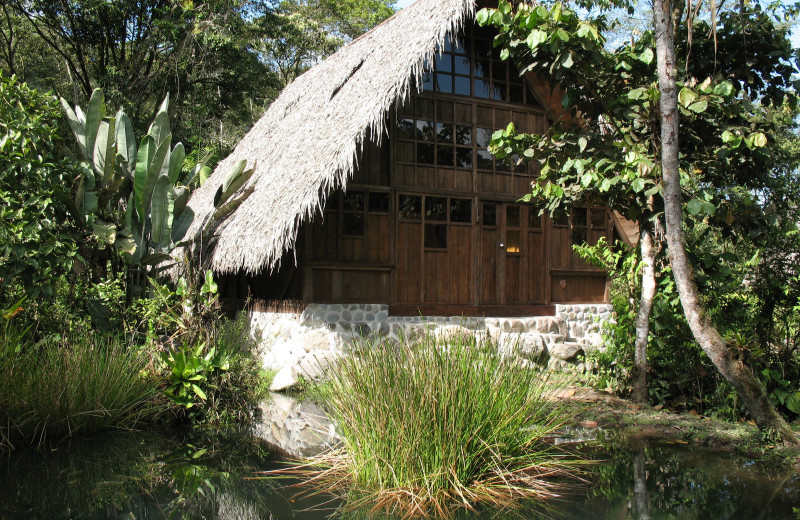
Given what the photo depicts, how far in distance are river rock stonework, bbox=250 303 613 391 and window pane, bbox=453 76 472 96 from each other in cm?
315

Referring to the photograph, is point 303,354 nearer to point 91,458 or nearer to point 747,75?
point 91,458

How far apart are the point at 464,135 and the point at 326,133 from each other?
2.18 m

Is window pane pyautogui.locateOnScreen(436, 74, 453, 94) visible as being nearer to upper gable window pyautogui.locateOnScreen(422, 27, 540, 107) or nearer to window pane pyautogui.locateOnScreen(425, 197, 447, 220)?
upper gable window pyautogui.locateOnScreen(422, 27, 540, 107)

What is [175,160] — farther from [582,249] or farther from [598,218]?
[598,218]

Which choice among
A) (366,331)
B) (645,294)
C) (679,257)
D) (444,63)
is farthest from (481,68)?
(679,257)

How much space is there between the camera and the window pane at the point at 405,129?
347 inches

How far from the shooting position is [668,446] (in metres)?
5.25

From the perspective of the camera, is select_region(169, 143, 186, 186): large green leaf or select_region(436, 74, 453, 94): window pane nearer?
select_region(169, 143, 186, 186): large green leaf

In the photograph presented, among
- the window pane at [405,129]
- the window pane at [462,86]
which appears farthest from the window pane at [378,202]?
the window pane at [462,86]

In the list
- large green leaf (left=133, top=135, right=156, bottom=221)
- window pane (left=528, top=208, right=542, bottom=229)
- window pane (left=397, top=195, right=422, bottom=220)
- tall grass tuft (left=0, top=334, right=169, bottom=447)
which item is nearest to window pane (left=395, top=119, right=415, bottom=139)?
window pane (left=397, top=195, right=422, bottom=220)

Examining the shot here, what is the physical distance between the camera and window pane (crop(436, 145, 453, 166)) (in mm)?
9062

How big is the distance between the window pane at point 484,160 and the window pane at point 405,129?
3.42ft

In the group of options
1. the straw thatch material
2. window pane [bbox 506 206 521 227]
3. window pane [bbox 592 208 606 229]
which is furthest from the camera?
window pane [bbox 592 208 606 229]

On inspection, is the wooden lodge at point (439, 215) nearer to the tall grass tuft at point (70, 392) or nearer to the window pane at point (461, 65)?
the window pane at point (461, 65)
